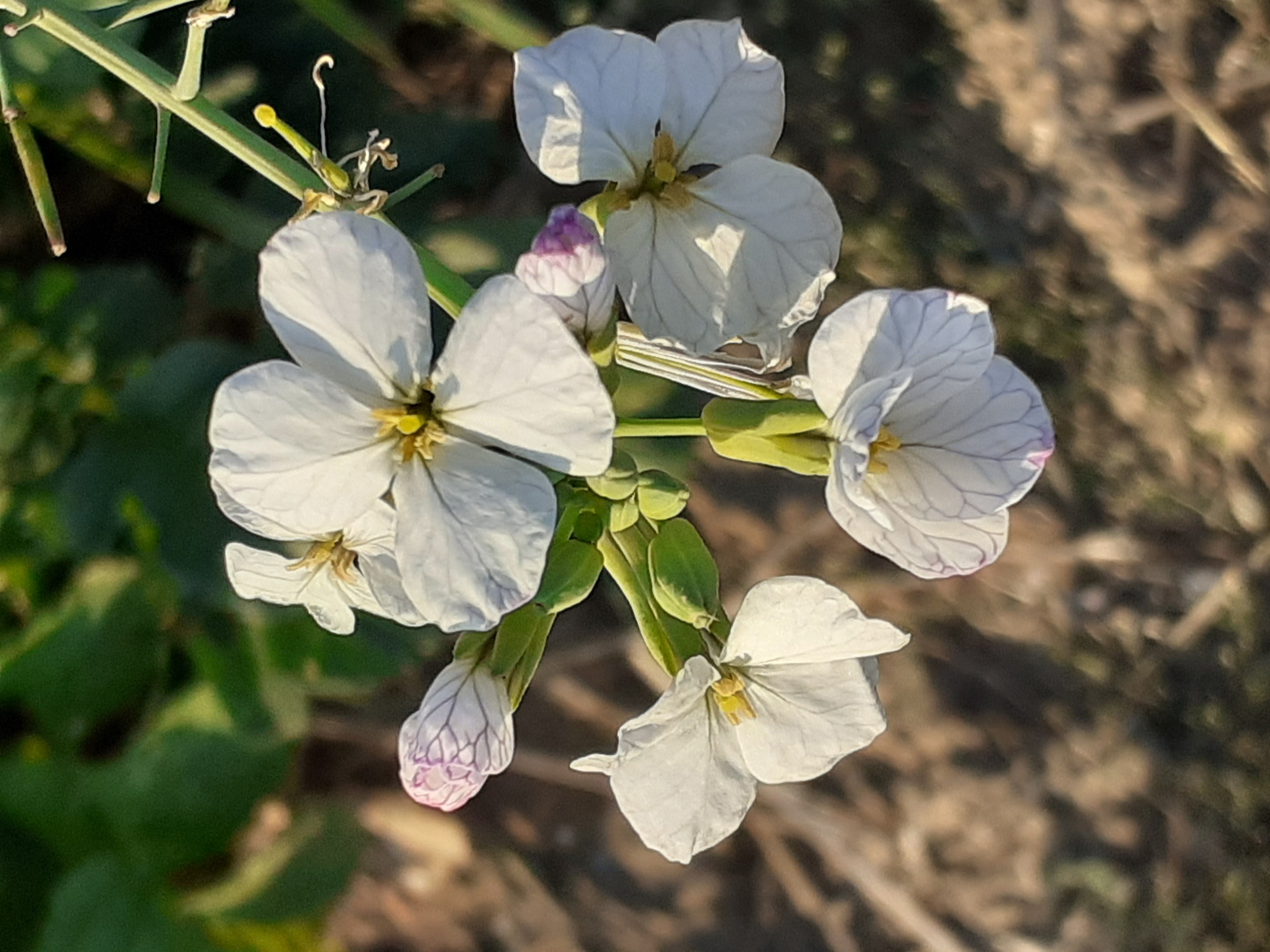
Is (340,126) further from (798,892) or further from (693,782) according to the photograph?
(798,892)

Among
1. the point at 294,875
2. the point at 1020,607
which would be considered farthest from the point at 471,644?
the point at 1020,607

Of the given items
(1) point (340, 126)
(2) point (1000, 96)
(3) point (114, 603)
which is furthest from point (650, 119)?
(2) point (1000, 96)

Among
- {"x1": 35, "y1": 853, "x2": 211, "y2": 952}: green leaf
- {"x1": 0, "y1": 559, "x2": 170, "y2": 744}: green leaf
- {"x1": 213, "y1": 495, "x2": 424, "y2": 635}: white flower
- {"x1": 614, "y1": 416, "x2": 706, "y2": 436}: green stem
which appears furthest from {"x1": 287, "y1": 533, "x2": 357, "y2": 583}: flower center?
{"x1": 35, "y1": 853, "x2": 211, "y2": 952}: green leaf

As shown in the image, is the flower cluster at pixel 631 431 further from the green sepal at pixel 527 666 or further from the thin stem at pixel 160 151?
the thin stem at pixel 160 151

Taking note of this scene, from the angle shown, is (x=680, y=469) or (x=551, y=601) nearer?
(x=551, y=601)

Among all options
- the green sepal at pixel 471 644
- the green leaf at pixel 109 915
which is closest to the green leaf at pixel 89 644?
the green leaf at pixel 109 915

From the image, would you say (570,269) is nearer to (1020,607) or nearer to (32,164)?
(32,164)
